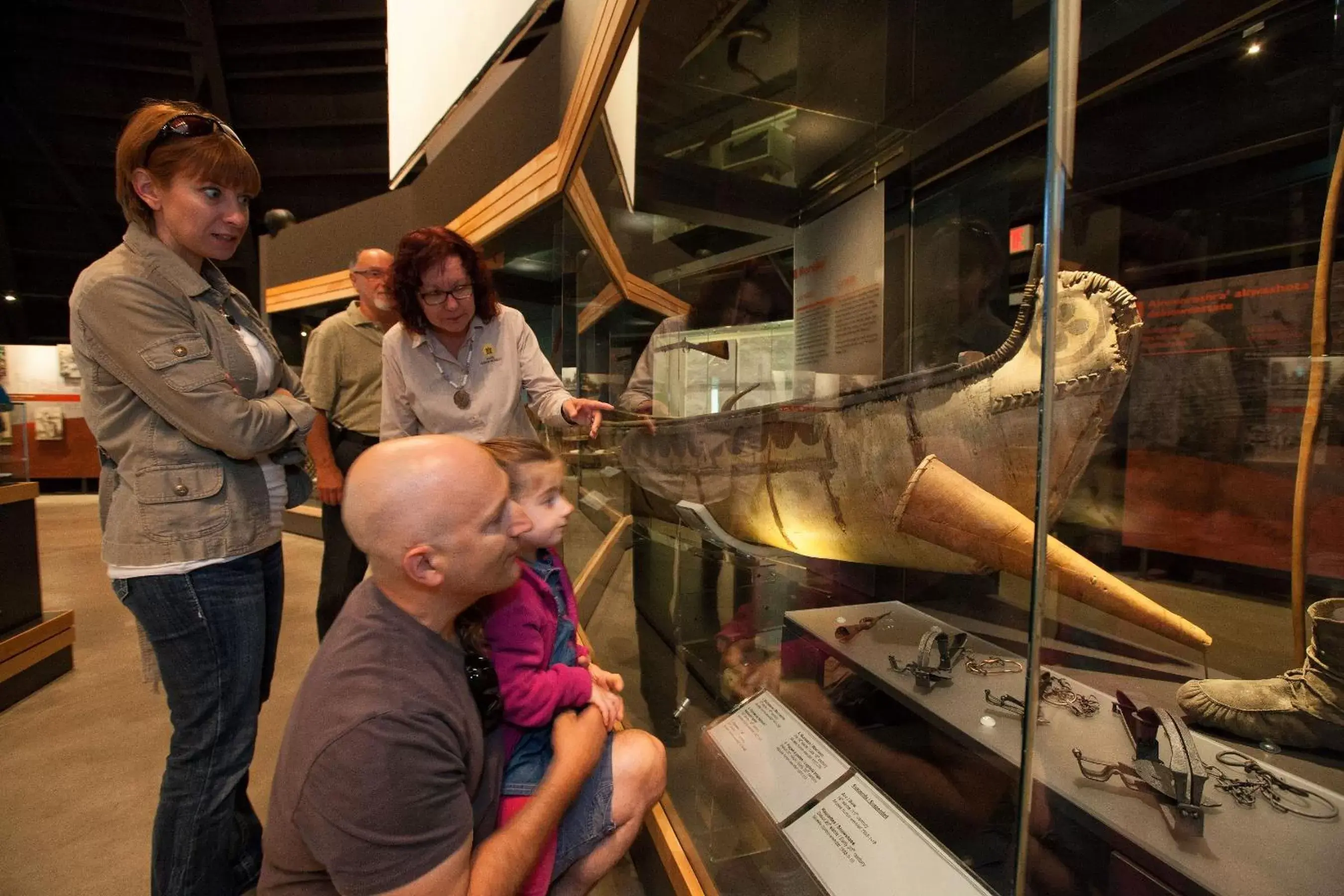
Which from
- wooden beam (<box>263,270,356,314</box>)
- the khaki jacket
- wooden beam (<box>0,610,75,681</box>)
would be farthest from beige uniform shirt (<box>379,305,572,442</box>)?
wooden beam (<box>263,270,356,314</box>)

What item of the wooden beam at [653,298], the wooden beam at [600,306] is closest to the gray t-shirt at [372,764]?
the wooden beam at [653,298]

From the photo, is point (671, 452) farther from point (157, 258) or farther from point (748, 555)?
point (157, 258)

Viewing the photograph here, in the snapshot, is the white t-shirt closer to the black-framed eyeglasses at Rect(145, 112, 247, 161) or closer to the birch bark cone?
the black-framed eyeglasses at Rect(145, 112, 247, 161)

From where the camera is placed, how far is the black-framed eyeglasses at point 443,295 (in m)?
1.88

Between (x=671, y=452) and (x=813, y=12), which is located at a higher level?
(x=813, y=12)

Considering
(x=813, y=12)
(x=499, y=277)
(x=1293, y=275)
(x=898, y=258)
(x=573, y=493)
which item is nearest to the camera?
(x=1293, y=275)

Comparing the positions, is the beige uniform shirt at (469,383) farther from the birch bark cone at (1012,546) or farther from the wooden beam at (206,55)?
the wooden beam at (206,55)

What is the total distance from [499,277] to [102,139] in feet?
27.6

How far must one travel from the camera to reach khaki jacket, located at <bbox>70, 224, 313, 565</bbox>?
4.08 ft

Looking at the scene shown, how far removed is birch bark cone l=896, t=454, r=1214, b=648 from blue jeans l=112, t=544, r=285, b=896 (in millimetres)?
1531

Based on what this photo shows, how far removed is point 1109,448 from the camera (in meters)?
1.71

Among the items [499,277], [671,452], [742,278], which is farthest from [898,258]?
[499,277]

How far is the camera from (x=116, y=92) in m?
8.68

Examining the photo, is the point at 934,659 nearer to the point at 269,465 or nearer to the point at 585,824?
the point at 585,824
